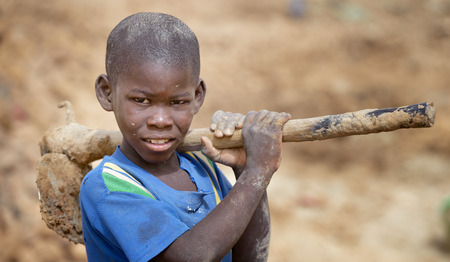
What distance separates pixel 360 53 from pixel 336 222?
13.3 ft

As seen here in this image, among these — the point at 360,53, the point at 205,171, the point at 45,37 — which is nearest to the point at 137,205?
the point at 205,171

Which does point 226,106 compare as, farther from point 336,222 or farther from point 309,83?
point 336,222

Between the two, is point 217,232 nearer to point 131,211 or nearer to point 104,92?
point 131,211

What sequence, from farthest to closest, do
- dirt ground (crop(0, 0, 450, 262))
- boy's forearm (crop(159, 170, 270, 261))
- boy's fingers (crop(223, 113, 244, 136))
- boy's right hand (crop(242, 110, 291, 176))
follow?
dirt ground (crop(0, 0, 450, 262)) → boy's fingers (crop(223, 113, 244, 136)) → boy's right hand (crop(242, 110, 291, 176)) → boy's forearm (crop(159, 170, 270, 261))

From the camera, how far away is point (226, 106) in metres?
9.09

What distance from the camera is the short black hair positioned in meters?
1.45

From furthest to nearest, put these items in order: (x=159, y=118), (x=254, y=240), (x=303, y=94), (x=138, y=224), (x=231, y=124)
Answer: (x=303, y=94) → (x=254, y=240) → (x=231, y=124) → (x=159, y=118) → (x=138, y=224)

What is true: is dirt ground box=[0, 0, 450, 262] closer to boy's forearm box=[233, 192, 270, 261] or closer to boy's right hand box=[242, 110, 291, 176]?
boy's forearm box=[233, 192, 270, 261]

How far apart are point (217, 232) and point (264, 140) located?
38cm

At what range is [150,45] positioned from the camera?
145 cm

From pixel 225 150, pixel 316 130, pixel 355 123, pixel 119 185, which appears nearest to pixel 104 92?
pixel 119 185

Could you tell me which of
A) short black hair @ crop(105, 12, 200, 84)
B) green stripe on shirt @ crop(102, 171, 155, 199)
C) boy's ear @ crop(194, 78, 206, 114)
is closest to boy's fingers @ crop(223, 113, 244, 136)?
boy's ear @ crop(194, 78, 206, 114)

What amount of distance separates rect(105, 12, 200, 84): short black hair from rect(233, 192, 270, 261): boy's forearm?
2.06 ft

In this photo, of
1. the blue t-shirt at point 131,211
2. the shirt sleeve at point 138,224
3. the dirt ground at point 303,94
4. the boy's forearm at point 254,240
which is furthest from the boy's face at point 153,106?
the dirt ground at point 303,94
